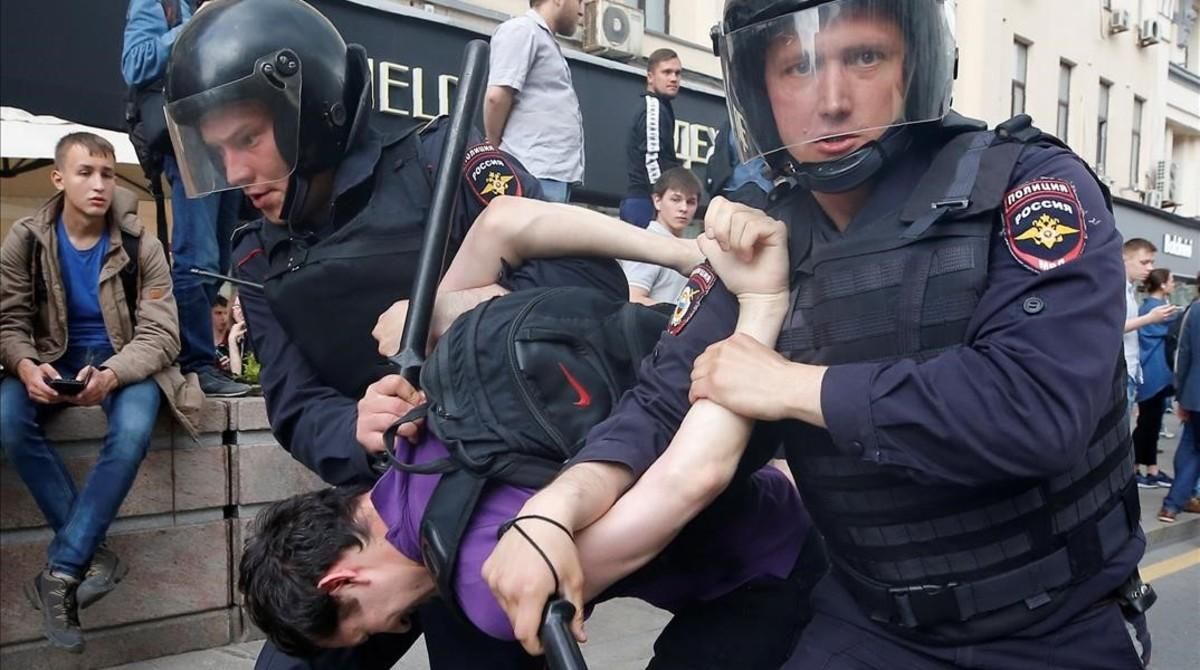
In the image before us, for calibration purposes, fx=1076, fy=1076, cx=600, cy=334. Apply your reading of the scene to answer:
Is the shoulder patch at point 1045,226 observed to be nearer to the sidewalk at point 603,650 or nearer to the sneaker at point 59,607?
the sidewalk at point 603,650

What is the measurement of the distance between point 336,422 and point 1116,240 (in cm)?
146

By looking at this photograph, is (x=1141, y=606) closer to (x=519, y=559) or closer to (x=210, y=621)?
(x=519, y=559)

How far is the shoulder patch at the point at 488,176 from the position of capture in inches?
86.7

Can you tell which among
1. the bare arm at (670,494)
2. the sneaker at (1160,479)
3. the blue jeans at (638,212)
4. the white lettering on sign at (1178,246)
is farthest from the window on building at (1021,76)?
the white lettering on sign at (1178,246)

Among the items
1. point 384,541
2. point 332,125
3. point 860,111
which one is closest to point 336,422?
point 384,541

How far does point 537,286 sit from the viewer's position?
1.94 m

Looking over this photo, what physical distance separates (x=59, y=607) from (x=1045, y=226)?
3.20 m

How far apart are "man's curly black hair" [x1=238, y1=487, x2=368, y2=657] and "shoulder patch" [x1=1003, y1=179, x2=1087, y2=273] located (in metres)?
1.11

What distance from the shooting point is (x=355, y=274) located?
7.19ft

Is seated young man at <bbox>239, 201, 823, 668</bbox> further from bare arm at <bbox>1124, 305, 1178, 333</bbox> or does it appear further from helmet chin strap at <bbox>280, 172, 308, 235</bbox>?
bare arm at <bbox>1124, 305, 1178, 333</bbox>

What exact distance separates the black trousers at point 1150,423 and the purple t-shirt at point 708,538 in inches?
261

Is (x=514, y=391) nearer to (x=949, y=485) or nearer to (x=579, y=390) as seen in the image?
(x=579, y=390)

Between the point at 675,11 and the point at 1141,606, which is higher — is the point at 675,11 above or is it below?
above

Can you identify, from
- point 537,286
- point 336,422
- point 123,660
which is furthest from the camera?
point 123,660
